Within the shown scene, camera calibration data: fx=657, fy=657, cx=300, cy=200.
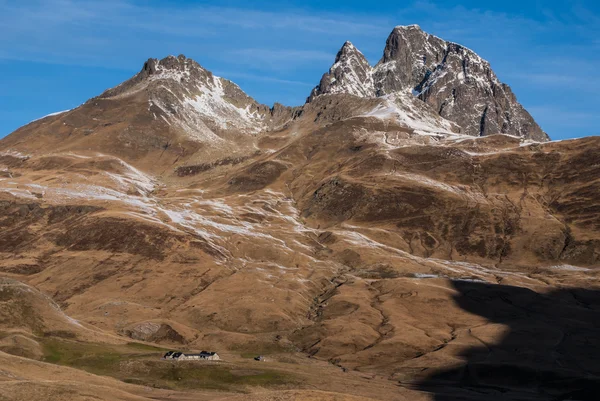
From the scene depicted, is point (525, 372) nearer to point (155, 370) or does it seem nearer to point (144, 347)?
point (155, 370)

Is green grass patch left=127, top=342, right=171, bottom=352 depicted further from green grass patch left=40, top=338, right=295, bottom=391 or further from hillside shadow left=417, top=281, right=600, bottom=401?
hillside shadow left=417, top=281, right=600, bottom=401

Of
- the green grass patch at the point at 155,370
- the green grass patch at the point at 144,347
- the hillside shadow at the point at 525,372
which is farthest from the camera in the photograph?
the green grass patch at the point at 144,347

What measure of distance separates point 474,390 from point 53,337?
10029 centimetres

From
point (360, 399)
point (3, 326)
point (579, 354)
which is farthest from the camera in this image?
point (579, 354)

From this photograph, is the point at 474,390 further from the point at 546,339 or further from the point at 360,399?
the point at 360,399

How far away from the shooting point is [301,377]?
145 m

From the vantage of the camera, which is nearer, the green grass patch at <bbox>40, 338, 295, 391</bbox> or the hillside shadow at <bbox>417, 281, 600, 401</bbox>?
the green grass patch at <bbox>40, 338, 295, 391</bbox>

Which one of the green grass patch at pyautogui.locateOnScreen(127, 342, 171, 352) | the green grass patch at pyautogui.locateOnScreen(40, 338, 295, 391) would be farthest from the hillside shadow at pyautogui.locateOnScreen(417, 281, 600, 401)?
the green grass patch at pyautogui.locateOnScreen(127, 342, 171, 352)

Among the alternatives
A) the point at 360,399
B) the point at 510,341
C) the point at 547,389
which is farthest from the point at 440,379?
the point at 360,399

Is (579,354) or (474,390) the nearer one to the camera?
(474,390)

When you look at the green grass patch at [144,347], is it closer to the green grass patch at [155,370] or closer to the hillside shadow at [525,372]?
the green grass patch at [155,370]

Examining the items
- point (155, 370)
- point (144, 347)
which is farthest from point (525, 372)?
point (144, 347)

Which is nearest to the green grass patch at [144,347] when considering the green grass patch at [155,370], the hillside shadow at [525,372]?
the green grass patch at [155,370]

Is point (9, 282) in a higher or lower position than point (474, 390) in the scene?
higher
